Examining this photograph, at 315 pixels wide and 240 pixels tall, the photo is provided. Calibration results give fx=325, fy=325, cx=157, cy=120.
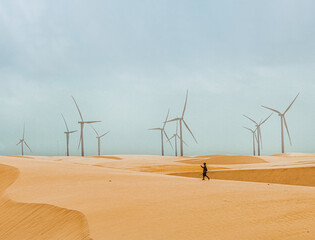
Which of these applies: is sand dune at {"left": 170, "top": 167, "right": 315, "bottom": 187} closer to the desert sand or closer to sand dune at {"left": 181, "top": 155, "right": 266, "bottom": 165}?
Answer: the desert sand

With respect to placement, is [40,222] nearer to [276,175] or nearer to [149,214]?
[149,214]

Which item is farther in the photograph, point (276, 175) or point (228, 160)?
point (228, 160)

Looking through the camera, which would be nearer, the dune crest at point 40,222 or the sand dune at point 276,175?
the dune crest at point 40,222

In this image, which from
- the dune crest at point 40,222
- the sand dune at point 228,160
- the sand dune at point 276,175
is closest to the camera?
the dune crest at point 40,222

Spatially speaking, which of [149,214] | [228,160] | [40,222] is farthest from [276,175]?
[228,160]

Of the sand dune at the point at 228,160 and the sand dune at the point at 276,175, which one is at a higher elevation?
the sand dune at the point at 228,160

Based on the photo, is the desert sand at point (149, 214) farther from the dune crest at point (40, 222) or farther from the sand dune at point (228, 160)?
the sand dune at point (228, 160)

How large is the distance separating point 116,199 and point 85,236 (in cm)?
352

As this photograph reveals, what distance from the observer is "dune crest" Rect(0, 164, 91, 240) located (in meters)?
7.75

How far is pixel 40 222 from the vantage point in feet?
29.8

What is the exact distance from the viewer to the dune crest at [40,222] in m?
7.75

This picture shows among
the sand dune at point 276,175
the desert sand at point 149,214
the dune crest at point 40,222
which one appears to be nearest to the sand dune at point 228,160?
the sand dune at point 276,175

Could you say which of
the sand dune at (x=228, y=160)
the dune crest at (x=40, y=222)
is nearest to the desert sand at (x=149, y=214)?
the dune crest at (x=40, y=222)

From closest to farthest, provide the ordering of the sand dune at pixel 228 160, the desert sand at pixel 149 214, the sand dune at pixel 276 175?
the desert sand at pixel 149 214, the sand dune at pixel 276 175, the sand dune at pixel 228 160
